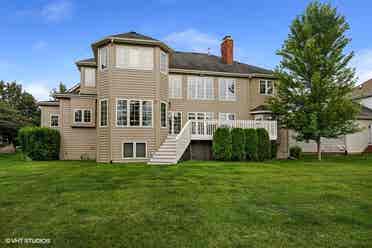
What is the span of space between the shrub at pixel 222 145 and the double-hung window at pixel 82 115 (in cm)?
821

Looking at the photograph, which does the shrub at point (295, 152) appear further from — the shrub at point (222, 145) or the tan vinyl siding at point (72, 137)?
the tan vinyl siding at point (72, 137)

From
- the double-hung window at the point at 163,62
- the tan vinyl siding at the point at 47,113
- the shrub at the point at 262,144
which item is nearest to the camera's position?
the double-hung window at the point at 163,62

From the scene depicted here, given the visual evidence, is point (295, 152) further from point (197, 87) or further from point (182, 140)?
point (182, 140)

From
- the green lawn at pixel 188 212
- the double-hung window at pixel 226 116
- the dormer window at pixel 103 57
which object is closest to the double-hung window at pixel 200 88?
the double-hung window at pixel 226 116

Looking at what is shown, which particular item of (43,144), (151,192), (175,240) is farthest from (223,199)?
(43,144)

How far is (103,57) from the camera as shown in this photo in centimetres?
1452

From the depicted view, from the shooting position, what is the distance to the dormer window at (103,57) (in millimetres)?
14258

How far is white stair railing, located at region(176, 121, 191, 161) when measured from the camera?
13378 millimetres

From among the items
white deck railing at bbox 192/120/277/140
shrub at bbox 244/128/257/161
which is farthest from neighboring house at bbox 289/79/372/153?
white deck railing at bbox 192/120/277/140

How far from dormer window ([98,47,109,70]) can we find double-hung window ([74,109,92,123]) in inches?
141

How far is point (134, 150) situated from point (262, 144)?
730 cm

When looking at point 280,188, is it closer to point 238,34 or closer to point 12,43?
point 238,34

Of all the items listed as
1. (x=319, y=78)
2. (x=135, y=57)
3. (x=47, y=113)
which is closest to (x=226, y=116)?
(x=319, y=78)

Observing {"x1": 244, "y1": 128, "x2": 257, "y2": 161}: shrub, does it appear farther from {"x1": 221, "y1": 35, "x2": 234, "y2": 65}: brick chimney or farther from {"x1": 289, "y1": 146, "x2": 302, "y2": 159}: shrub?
{"x1": 221, "y1": 35, "x2": 234, "y2": 65}: brick chimney
